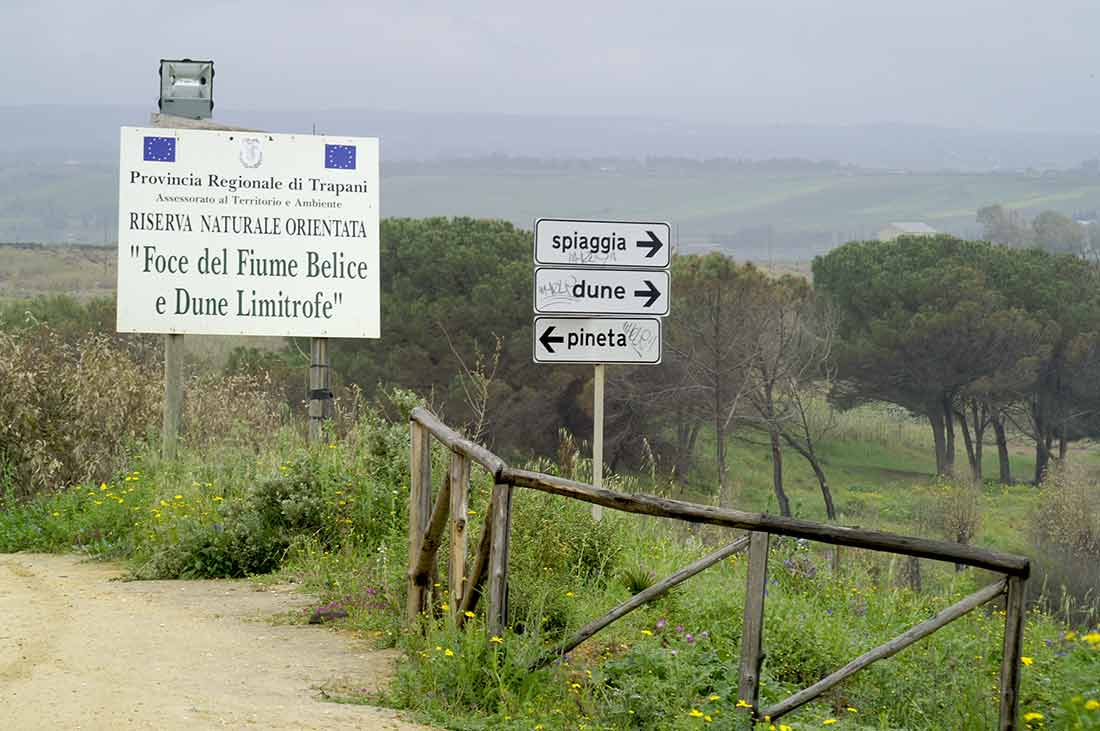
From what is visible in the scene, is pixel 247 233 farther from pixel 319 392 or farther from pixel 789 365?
pixel 789 365

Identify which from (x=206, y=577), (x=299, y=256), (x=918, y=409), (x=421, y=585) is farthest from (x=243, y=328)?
(x=918, y=409)

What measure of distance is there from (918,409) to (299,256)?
41.4m

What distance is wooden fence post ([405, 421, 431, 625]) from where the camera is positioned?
7.21 metres

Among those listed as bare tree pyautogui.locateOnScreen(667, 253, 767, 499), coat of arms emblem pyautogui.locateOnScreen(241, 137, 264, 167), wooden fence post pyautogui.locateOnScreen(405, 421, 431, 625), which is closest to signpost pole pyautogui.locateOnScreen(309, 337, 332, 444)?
coat of arms emblem pyautogui.locateOnScreen(241, 137, 264, 167)

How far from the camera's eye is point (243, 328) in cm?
1231

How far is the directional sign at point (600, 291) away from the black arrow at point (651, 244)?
15 cm

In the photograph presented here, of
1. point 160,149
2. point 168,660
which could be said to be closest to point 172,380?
point 160,149

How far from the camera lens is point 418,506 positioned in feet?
24.1

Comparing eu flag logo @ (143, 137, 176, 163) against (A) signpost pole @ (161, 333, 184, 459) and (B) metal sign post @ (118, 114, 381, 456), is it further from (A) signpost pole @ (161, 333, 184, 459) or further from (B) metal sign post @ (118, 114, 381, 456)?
(A) signpost pole @ (161, 333, 184, 459)

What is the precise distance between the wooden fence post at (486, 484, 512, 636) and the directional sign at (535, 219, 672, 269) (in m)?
4.04

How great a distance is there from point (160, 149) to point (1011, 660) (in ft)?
31.0

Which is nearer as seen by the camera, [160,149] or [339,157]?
[160,149]

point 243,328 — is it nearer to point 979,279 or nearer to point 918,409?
point 979,279

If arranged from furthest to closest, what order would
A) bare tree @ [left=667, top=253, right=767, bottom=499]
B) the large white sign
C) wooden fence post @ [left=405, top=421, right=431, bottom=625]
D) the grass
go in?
1. bare tree @ [left=667, top=253, right=767, bottom=499]
2. the large white sign
3. wooden fence post @ [left=405, top=421, right=431, bottom=625]
4. the grass
